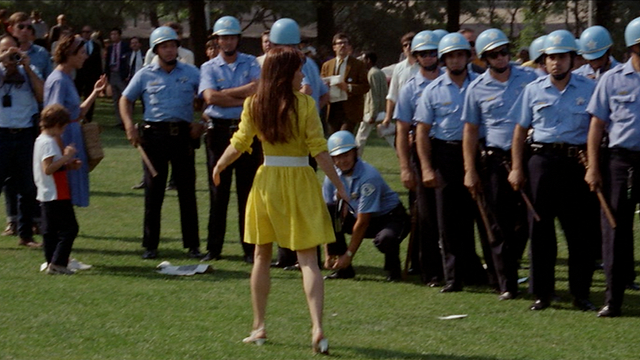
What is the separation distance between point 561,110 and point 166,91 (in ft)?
13.1

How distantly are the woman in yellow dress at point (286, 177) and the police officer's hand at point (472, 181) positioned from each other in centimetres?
203

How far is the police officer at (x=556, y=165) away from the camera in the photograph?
8.91 m

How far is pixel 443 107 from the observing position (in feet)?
32.3

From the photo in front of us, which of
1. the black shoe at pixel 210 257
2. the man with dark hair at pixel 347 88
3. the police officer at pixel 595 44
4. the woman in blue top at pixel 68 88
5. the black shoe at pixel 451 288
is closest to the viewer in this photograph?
the police officer at pixel 595 44

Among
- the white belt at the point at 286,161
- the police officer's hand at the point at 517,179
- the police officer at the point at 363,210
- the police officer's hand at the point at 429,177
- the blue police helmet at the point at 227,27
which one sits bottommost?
the police officer at the point at 363,210

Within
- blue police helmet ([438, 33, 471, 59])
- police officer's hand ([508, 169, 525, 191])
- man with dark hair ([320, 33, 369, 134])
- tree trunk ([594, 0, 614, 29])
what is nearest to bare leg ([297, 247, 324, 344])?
police officer's hand ([508, 169, 525, 191])

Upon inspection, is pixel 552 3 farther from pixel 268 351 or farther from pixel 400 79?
pixel 268 351

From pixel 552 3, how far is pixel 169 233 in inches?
987

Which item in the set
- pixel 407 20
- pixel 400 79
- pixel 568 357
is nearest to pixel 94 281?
pixel 568 357

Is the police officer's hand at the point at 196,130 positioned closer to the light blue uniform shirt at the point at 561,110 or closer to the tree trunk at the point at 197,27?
the light blue uniform shirt at the point at 561,110

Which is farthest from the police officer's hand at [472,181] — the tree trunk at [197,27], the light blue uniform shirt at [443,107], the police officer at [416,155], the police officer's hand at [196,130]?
the tree trunk at [197,27]

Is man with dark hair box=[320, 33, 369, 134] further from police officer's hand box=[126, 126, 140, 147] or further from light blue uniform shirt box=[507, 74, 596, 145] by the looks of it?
light blue uniform shirt box=[507, 74, 596, 145]

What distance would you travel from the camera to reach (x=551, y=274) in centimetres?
924

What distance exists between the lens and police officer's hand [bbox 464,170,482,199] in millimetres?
9539
